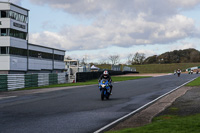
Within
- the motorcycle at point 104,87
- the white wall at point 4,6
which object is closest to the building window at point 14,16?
the white wall at point 4,6

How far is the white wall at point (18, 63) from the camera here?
50844mm

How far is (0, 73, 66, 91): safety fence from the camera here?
25.5 metres

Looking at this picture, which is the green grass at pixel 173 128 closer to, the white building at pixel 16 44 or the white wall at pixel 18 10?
the white building at pixel 16 44

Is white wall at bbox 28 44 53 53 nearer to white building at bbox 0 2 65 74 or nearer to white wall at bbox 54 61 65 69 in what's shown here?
white building at bbox 0 2 65 74

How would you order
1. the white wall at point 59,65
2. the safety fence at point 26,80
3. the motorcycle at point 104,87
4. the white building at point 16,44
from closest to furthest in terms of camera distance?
the motorcycle at point 104,87
the safety fence at point 26,80
the white building at point 16,44
the white wall at point 59,65

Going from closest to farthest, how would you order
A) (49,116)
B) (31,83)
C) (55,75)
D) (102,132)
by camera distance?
(102,132), (49,116), (31,83), (55,75)

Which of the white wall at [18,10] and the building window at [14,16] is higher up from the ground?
the white wall at [18,10]

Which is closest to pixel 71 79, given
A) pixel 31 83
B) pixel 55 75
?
pixel 55 75

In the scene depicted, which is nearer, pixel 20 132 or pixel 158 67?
pixel 20 132

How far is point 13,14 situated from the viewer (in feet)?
171

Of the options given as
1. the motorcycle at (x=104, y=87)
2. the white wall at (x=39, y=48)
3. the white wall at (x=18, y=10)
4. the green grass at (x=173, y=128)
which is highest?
the white wall at (x=18, y=10)

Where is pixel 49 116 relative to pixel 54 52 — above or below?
below

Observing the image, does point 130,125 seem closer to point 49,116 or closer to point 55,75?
point 49,116

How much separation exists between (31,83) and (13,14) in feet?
85.5
